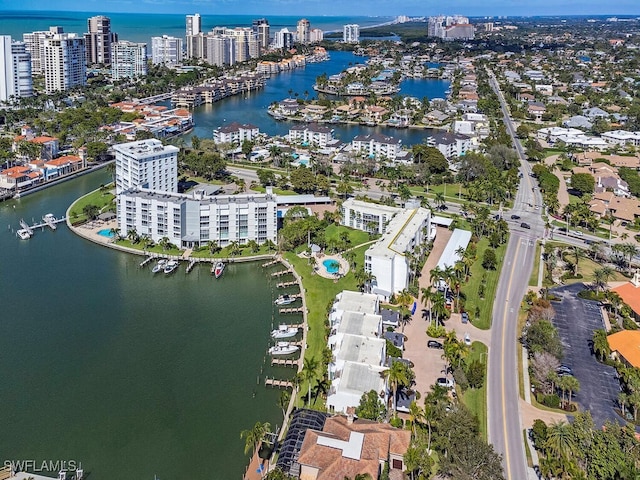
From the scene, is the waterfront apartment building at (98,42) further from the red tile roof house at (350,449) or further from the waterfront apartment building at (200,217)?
the red tile roof house at (350,449)

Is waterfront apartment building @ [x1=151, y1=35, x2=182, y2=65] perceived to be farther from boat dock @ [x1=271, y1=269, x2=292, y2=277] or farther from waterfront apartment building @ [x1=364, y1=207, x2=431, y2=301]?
waterfront apartment building @ [x1=364, y1=207, x2=431, y2=301]

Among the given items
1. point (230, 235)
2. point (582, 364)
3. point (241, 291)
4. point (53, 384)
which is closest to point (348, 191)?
point (230, 235)

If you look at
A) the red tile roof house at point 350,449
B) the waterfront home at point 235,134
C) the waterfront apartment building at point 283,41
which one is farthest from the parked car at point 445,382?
the waterfront apartment building at point 283,41

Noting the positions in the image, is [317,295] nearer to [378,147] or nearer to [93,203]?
[93,203]

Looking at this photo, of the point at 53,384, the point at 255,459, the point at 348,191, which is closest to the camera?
the point at 255,459

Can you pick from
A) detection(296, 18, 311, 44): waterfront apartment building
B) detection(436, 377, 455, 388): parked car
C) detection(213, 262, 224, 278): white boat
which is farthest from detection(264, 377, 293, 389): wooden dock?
detection(296, 18, 311, 44): waterfront apartment building

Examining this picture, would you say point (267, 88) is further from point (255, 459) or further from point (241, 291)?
point (255, 459)

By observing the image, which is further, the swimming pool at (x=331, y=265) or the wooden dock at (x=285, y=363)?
the swimming pool at (x=331, y=265)
